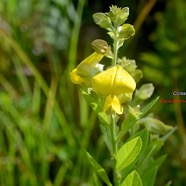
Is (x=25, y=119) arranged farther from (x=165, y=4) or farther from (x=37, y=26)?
(x=165, y=4)

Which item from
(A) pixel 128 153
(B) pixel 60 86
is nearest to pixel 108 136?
(A) pixel 128 153

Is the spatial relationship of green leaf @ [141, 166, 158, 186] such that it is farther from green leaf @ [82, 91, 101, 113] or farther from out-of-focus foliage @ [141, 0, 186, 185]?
out-of-focus foliage @ [141, 0, 186, 185]

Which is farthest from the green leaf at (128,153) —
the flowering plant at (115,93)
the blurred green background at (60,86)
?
the blurred green background at (60,86)

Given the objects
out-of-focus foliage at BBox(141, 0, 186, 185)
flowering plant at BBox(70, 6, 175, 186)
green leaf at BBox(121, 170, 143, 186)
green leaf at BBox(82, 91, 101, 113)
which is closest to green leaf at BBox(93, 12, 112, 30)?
flowering plant at BBox(70, 6, 175, 186)

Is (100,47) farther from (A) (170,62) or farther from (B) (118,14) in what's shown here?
(A) (170,62)

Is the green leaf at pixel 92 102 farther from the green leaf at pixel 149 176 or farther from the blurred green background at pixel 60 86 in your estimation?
the blurred green background at pixel 60 86

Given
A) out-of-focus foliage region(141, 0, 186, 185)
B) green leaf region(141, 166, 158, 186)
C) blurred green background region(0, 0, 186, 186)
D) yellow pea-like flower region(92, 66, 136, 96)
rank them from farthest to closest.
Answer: out-of-focus foliage region(141, 0, 186, 185)
blurred green background region(0, 0, 186, 186)
green leaf region(141, 166, 158, 186)
yellow pea-like flower region(92, 66, 136, 96)
